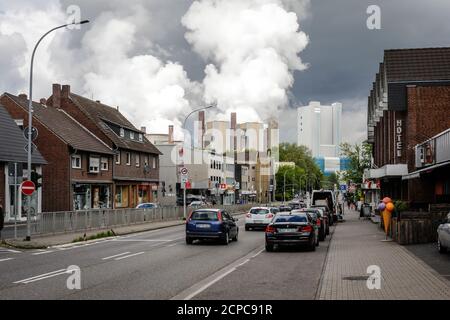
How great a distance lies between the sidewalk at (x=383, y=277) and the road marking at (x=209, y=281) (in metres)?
2.26

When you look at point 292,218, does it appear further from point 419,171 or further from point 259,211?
point 259,211

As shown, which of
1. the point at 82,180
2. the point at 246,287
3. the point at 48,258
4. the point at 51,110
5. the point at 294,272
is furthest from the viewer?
the point at 51,110

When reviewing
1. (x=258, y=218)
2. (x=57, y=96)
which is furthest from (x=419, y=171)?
(x=57, y=96)

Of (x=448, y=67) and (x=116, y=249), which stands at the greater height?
(x=448, y=67)

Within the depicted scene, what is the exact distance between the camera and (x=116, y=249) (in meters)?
22.0

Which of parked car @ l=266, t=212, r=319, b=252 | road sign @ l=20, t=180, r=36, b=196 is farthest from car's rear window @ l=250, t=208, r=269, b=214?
road sign @ l=20, t=180, r=36, b=196

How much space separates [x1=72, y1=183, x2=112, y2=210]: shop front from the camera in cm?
4781

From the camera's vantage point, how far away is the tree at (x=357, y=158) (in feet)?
242

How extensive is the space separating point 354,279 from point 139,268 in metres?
5.50

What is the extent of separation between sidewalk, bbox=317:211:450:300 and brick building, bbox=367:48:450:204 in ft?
54.7

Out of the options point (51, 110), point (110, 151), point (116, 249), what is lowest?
point (116, 249)

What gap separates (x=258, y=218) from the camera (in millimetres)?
35188

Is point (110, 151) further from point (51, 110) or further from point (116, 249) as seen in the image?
point (116, 249)
